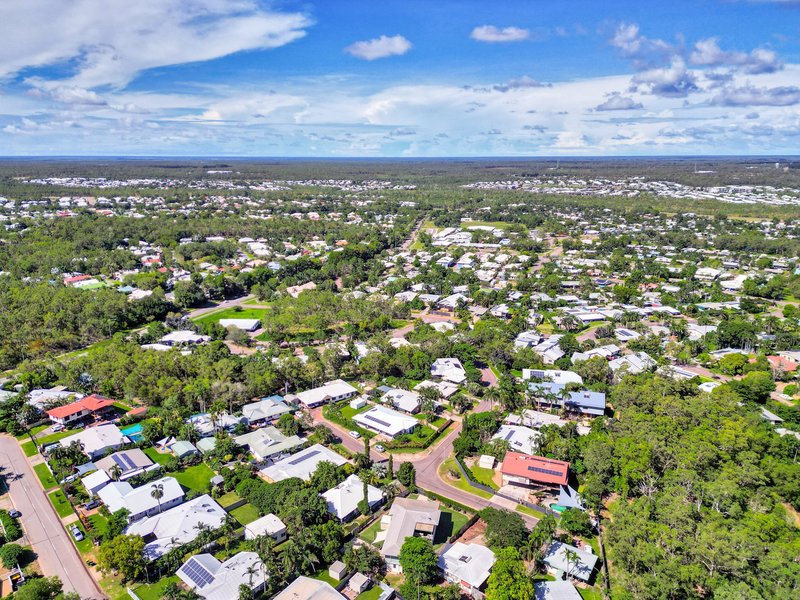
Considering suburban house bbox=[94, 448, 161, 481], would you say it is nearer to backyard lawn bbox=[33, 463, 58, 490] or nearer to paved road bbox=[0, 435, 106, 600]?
backyard lawn bbox=[33, 463, 58, 490]

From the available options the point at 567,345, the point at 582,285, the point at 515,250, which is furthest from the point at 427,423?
the point at 515,250

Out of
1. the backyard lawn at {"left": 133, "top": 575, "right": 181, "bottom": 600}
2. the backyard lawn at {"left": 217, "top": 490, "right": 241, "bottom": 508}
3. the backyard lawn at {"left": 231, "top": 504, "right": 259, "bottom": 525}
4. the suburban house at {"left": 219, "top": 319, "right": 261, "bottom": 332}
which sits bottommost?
the backyard lawn at {"left": 133, "top": 575, "right": 181, "bottom": 600}

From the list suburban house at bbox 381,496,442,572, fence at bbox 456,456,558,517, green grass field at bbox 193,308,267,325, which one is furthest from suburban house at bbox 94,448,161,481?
green grass field at bbox 193,308,267,325

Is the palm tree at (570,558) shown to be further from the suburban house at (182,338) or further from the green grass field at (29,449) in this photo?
the suburban house at (182,338)

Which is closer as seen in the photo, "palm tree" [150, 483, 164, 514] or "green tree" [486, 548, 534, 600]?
"green tree" [486, 548, 534, 600]

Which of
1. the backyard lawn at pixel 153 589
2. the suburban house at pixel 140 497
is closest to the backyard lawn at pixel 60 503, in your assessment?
the suburban house at pixel 140 497

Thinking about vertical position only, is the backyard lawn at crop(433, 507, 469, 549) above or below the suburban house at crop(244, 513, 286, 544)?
below

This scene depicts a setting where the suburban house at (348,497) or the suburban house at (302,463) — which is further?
the suburban house at (302,463)
